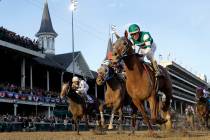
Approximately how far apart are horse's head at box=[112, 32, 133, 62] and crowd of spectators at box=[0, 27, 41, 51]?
1117 inches

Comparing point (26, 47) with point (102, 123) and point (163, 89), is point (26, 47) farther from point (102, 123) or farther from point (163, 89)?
point (163, 89)

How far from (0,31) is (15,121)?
389 inches

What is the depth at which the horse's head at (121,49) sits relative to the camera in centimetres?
1093

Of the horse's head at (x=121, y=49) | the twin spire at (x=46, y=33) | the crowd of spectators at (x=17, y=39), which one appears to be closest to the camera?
the horse's head at (x=121, y=49)

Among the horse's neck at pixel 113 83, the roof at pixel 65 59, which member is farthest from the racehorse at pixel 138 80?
the roof at pixel 65 59

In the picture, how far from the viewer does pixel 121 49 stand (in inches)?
Result: 432

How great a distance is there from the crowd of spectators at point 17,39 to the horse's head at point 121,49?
93.0ft

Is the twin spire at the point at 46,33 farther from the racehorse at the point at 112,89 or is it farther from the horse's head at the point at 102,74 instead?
the horse's head at the point at 102,74

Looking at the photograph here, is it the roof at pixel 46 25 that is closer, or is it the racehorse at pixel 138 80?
the racehorse at pixel 138 80

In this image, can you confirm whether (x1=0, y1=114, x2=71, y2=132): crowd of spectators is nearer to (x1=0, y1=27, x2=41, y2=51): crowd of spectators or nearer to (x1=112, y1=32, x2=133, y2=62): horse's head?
(x1=0, y1=27, x2=41, y2=51): crowd of spectators

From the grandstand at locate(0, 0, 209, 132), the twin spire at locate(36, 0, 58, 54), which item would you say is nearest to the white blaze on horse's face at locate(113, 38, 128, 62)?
the grandstand at locate(0, 0, 209, 132)

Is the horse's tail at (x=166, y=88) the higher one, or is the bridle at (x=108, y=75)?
the bridle at (x=108, y=75)

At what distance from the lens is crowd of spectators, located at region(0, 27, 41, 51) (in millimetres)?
38750

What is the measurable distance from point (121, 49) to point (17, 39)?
105 feet
